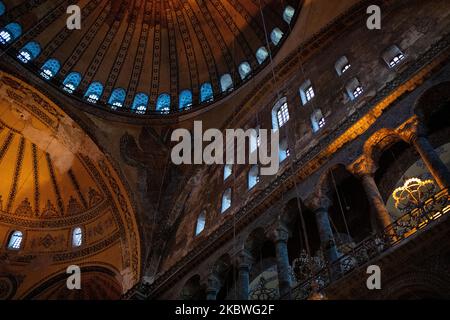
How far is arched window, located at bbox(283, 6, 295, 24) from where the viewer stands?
14.6m

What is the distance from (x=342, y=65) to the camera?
11.5 m

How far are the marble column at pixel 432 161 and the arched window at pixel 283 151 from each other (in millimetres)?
3657

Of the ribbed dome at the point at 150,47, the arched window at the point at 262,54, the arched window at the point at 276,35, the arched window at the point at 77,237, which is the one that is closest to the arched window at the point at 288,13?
the ribbed dome at the point at 150,47

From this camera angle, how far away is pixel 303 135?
10.8m

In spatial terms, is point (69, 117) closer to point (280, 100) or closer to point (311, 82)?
point (280, 100)

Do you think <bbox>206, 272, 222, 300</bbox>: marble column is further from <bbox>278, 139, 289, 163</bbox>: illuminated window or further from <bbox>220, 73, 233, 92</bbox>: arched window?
<bbox>220, 73, 233, 92</bbox>: arched window

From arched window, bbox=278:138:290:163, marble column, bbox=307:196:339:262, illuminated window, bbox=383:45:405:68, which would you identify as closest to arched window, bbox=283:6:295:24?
arched window, bbox=278:138:290:163

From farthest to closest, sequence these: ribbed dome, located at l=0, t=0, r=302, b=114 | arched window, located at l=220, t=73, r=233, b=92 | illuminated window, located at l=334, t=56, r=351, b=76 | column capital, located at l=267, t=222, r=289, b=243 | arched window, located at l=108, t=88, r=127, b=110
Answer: arched window, located at l=108, t=88, r=127, b=110, arched window, located at l=220, t=73, r=233, b=92, ribbed dome, located at l=0, t=0, r=302, b=114, illuminated window, located at l=334, t=56, r=351, b=76, column capital, located at l=267, t=222, r=289, b=243

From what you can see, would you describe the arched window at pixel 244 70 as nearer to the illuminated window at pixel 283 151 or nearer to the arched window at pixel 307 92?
the arched window at pixel 307 92

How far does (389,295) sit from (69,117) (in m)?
11.7

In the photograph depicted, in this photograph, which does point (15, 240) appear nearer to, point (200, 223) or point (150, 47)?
point (200, 223)

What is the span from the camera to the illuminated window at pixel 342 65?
11.2m

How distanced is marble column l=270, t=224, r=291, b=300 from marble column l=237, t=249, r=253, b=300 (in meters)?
0.79
